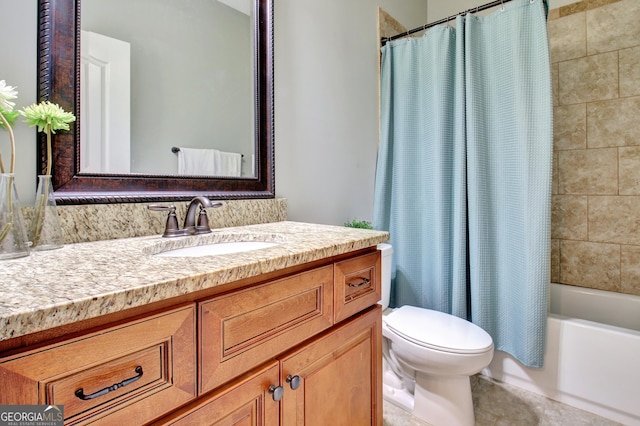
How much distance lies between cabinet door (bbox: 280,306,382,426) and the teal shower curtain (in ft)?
2.84

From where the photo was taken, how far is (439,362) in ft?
4.04

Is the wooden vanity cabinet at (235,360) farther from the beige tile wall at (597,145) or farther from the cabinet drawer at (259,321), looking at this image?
the beige tile wall at (597,145)

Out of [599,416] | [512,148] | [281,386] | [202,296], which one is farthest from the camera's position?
[512,148]

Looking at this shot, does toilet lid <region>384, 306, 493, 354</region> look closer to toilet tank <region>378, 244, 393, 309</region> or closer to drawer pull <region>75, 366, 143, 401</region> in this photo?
toilet tank <region>378, 244, 393, 309</region>

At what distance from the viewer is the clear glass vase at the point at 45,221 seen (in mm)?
768

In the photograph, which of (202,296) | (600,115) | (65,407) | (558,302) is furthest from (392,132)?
(65,407)

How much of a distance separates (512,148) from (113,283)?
170cm

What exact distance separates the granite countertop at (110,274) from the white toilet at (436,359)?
652 mm

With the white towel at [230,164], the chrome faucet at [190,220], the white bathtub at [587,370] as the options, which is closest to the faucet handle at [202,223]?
the chrome faucet at [190,220]

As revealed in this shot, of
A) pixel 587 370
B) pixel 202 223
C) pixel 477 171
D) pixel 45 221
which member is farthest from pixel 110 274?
pixel 587 370

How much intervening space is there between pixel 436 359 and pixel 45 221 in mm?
1355

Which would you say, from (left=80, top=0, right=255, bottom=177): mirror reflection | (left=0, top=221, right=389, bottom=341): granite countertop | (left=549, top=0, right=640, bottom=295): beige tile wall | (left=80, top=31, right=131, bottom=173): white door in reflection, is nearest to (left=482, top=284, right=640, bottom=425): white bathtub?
(left=549, top=0, right=640, bottom=295): beige tile wall

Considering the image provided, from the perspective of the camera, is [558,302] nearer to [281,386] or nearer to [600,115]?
[600,115]

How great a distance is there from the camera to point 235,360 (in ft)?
2.01
